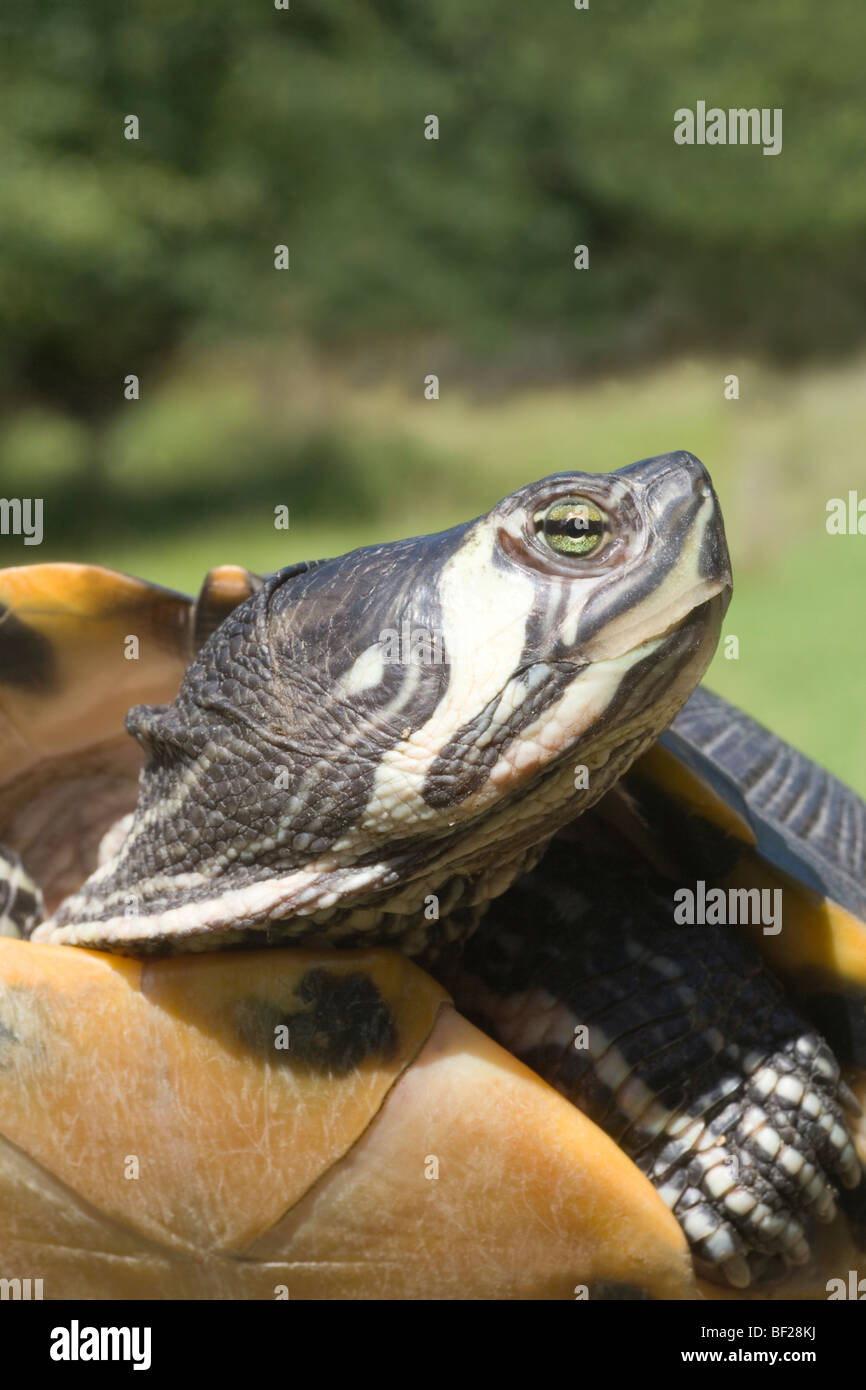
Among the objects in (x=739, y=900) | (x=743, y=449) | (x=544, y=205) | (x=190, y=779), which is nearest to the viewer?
(x=190, y=779)

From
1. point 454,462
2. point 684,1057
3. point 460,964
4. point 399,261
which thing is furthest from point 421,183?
point 684,1057

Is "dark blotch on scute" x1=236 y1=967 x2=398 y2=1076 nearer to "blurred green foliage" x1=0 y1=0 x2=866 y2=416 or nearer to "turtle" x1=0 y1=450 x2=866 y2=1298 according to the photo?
"turtle" x1=0 y1=450 x2=866 y2=1298

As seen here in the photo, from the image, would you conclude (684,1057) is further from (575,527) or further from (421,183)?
(421,183)

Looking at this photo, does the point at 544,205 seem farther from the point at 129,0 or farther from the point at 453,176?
the point at 129,0

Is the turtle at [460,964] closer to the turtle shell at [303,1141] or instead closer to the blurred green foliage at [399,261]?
the turtle shell at [303,1141]

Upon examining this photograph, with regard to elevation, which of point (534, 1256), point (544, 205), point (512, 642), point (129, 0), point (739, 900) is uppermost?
point (129, 0)

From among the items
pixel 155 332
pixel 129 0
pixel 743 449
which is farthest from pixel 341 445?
pixel 129 0

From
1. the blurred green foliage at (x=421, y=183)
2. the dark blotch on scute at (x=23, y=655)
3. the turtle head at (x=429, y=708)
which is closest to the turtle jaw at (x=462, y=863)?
the turtle head at (x=429, y=708)
